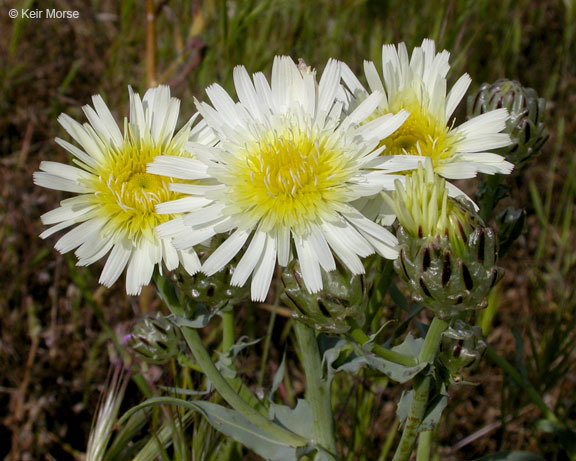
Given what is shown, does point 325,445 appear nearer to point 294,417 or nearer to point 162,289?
point 294,417

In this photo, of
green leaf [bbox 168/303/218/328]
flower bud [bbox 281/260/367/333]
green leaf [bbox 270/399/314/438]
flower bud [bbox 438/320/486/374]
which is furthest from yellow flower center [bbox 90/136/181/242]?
flower bud [bbox 438/320/486/374]

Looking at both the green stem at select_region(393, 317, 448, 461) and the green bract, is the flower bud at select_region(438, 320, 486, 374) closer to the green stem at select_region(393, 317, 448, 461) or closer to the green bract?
the green stem at select_region(393, 317, 448, 461)

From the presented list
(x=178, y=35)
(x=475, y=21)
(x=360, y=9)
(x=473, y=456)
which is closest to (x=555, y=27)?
(x=475, y=21)

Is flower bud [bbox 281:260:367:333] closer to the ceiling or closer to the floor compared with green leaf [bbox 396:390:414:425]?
closer to the ceiling

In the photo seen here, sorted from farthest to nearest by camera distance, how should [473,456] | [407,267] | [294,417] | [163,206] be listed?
[473,456] → [294,417] → [163,206] → [407,267]

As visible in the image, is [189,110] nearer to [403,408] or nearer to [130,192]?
[130,192]

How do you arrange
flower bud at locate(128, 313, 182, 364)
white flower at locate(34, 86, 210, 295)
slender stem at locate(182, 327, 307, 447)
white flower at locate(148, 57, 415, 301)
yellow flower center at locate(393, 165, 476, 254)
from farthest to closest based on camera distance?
flower bud at locate(128, 313, 182, 364), slender stem at locate(182, 327, 307, 447), white flower at locate(34, 86, 210, 295), white flower at locate(148, 57, 415, 301), yellow flower center at locate(393, 165, 476, 254)

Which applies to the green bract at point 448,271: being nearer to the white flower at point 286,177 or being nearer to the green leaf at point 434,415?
the white flower at point 286,177
